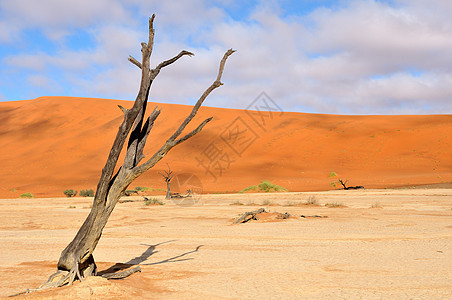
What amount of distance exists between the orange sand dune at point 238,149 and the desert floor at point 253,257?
25.7m

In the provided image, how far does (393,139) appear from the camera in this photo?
61719mm

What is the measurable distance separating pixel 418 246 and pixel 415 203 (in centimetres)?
1465

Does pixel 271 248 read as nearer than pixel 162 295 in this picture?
No

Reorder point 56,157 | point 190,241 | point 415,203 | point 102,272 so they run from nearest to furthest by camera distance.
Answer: point 102,272 < point 190,241 < point 415,203 < point 56,157

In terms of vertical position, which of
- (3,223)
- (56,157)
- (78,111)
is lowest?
(3,223)

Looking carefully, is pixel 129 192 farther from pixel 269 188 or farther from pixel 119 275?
pixel 119 275

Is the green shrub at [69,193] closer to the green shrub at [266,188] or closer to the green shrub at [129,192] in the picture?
the green shrub at [129,192]

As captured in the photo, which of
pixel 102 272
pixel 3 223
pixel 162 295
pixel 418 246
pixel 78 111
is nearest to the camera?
pixel 162 295

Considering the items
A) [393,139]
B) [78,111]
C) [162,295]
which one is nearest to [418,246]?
[162,295]

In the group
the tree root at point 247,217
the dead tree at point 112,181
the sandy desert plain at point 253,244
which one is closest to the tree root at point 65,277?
the dead tree at point 112,181

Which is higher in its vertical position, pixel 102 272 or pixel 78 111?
pixel 78 111

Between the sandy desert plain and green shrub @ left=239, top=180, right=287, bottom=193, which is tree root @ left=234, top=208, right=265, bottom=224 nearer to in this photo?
the sandy desert plain

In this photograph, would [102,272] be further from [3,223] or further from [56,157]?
[56,157]

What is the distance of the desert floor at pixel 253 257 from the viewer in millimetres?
6141
